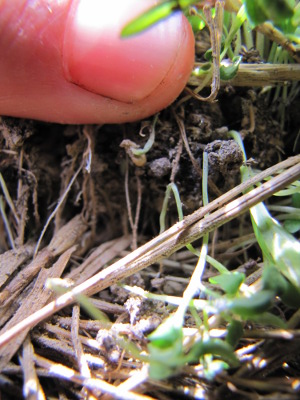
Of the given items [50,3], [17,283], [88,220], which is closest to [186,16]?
[50,3]

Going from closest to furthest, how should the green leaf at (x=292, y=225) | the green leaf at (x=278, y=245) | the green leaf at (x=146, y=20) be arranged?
the green leaf at (x=146, y=20), the green leaf at (x=278, y=245), the green leaf at (x=292, y=225)

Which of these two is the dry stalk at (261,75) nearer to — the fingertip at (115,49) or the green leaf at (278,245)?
the fingertip at (115,49)

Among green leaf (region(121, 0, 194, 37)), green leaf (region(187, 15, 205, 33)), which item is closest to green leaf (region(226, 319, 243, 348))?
green leaf (region(121, 0, 194, 37))

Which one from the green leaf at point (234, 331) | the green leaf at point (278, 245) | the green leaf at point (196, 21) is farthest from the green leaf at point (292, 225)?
the green leaf at point (196, 21)

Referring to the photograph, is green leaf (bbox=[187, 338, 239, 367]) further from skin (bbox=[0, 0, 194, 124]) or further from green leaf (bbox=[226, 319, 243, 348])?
skin (bbox=[0, 0, 194, 124])

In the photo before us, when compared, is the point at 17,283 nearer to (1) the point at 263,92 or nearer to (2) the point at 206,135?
(2) the point at 206,135

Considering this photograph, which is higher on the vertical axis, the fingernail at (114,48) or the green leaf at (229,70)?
the fingernail at (114,48)
